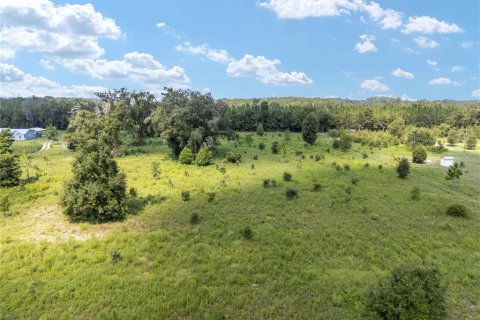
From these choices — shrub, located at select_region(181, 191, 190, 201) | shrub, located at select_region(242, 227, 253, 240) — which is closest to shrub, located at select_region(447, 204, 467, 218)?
shrub, located at select_region(242, 227, 253, 240)

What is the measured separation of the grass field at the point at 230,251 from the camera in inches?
636

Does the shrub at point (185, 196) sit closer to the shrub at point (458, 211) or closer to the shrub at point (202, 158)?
the shrub at point (202, 158)

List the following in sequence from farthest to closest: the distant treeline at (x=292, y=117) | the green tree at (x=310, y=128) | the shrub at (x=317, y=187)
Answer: the distant treeline at (x=292, y=117) < the green tree at (x=310, y=128) < the shrub at (x=317, y=187)

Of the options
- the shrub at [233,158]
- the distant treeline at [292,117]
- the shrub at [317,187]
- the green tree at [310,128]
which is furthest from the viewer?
the distant treeline at [292,117]

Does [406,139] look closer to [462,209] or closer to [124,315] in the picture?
[462,209]

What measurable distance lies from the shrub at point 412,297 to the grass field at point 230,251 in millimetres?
2237

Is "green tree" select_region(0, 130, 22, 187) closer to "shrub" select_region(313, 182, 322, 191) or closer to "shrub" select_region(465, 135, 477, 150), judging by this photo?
"shrub" select_region(313, 182, 322, 191)

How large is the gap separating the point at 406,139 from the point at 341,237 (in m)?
76.0

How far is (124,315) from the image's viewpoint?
49.6 ft

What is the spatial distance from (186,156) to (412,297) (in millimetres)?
38914

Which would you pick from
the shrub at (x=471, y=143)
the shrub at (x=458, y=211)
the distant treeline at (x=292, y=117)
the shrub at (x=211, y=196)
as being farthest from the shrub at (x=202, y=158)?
the shrub at (x=471, y=143)

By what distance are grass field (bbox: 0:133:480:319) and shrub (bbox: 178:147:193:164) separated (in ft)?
31.8

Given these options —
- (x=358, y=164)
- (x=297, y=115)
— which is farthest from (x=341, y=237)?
(x=297, y=115)

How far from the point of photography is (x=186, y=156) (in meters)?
48.8
